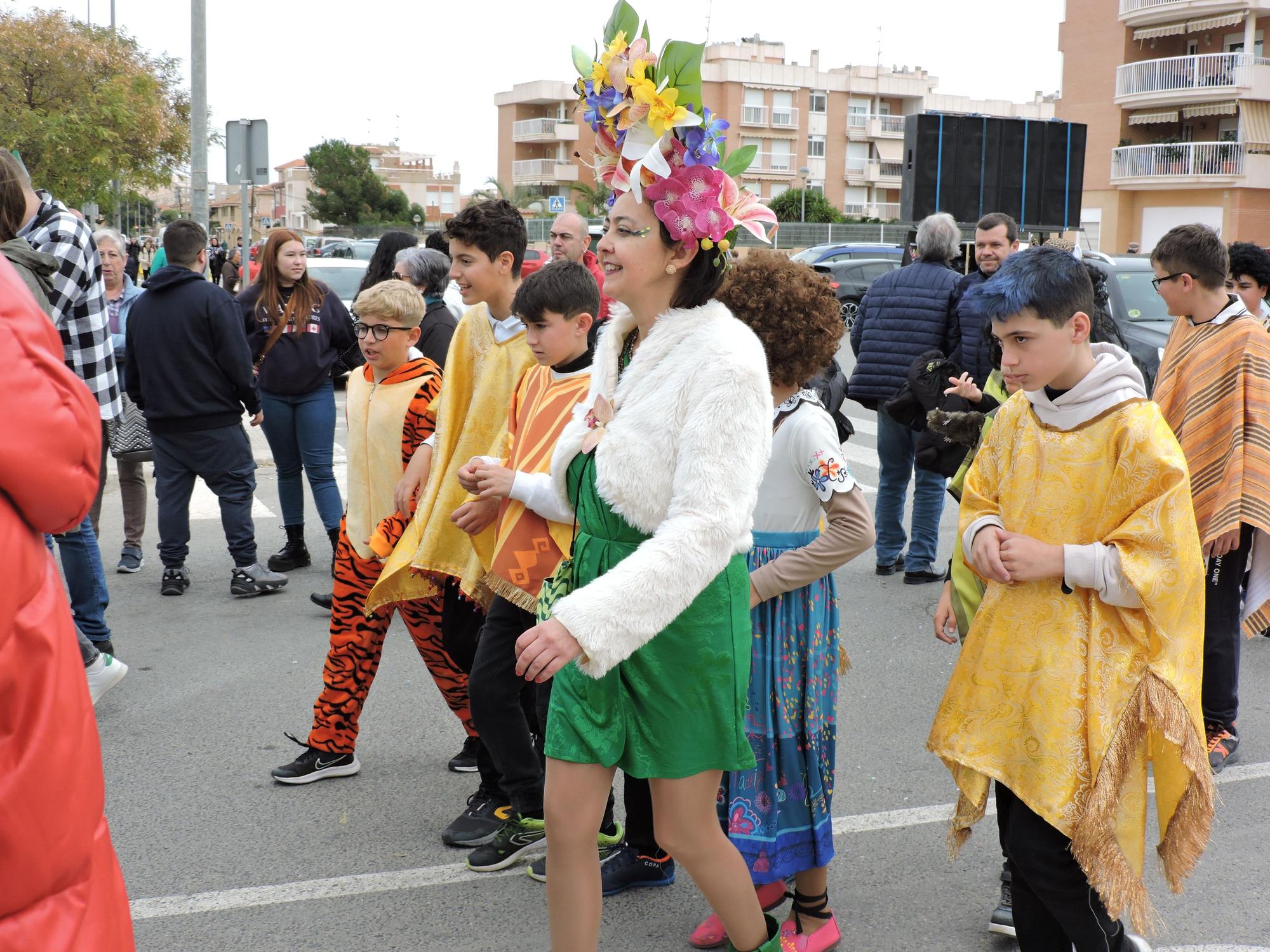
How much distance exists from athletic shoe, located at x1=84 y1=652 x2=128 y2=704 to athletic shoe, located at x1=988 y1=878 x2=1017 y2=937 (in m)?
3.53

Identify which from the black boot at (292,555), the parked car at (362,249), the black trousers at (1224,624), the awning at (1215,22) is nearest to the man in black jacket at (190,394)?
the black boot at (292,555)

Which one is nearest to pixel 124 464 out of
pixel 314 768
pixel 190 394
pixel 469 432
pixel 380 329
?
pixel 190 394

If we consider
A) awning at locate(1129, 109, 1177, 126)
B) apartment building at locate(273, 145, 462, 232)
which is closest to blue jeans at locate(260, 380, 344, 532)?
awning at locate(1129, 109, 1177, 126)

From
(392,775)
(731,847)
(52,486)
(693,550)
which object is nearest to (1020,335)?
(693,550)

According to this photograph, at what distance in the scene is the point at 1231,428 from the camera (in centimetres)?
415

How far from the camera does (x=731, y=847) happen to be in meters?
2.58

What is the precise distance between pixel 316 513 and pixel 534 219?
4577 cm

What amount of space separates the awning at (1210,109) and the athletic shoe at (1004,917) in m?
44.5

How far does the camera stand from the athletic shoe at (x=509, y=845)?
3600 millimetres

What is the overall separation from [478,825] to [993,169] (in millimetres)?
15942

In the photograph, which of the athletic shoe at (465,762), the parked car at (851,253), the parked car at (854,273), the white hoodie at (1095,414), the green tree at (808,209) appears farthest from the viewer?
the green tree at (808,209)

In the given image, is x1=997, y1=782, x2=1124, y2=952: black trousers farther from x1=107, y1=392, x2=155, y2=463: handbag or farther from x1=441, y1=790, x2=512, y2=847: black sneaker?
x1=107, y1=392, x2=155, y2=463: handbag

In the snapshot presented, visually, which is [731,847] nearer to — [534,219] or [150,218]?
[534,219]

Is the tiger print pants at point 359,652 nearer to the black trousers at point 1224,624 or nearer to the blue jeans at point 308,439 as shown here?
the black trousers at point 1224,624
